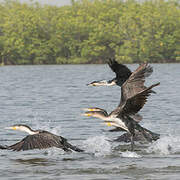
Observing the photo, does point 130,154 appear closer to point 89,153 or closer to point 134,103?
point 89,153

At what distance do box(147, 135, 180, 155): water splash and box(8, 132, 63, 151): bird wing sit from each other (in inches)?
100

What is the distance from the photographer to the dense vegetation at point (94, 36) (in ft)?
342

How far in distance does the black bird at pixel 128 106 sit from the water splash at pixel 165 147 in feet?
2.11

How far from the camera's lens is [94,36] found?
4321 inches

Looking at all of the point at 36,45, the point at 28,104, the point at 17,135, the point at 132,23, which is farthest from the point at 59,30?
the point at 17,135

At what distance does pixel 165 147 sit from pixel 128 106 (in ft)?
5.40

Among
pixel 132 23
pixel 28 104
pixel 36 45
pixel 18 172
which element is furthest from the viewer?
pixel 36 45

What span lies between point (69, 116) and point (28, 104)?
573 centimetres

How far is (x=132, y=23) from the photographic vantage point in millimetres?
106562

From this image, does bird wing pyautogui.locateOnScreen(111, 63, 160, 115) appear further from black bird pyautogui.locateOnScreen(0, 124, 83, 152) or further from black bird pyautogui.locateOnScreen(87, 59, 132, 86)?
black bird pyautogui.locateOnScreen(87, 59, 132, 86)

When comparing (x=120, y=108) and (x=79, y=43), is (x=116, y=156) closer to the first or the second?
(x=120, y=108)

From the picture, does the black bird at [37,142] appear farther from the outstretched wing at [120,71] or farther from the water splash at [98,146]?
the outstretched wing at [120,71]

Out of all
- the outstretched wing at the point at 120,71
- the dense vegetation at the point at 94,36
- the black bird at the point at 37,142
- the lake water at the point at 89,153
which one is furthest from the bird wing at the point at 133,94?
the dense vegetation at the point at 94,36

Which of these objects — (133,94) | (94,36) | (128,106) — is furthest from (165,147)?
(94,36)
